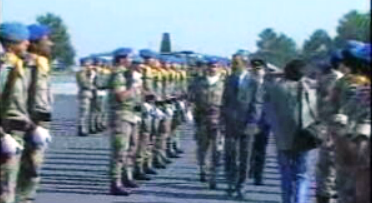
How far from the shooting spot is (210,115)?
56.3 feet

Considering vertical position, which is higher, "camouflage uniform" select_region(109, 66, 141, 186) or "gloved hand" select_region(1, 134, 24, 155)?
"camouflage uniform" select_region(109, 66, 141, 186)

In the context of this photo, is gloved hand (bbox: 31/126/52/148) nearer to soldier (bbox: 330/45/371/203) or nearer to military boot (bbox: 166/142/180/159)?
soldier (bbox: 330/45/371/203)

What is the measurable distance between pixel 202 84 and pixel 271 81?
292 cm

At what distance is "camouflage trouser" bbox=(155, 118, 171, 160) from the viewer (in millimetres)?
19484

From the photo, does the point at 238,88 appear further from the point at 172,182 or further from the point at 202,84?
the point at 172,182

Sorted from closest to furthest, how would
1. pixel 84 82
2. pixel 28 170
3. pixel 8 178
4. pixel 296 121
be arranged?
pixel 8 178 → pixel 28 170 → pixel 296 121 → pixel 84 82

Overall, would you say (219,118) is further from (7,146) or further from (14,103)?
(7,146)

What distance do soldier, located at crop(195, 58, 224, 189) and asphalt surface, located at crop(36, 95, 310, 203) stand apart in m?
0.44

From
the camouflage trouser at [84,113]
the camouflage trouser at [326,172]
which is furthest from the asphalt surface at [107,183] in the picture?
the camouflage trouser at [84,113]

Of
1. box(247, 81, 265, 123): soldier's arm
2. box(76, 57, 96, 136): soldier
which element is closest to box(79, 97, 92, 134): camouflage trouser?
box(76, 57, 96, 136): soldier

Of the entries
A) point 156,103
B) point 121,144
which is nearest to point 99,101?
point 156,103

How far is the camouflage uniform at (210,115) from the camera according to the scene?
1714 centimetres

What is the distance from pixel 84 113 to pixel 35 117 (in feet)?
58.0

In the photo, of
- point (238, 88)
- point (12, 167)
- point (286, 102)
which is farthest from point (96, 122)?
point (12, 167)
